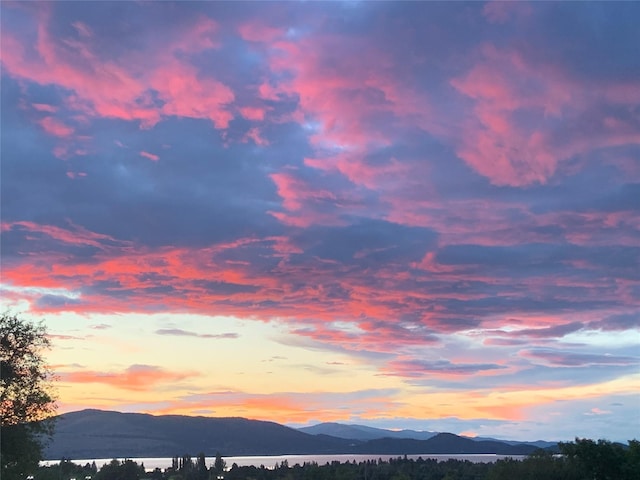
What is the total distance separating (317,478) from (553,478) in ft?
147

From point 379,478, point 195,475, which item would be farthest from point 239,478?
point 379,478

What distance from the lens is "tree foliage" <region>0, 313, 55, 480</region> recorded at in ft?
153

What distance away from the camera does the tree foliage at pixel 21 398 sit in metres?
46.6

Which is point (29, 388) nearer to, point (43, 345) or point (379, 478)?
point (43, 345)

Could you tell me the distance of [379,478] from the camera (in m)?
127

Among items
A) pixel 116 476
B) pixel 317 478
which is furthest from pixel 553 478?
pixel 116 476

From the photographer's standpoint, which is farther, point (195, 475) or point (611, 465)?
point (195, 475)

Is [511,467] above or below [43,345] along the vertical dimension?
below

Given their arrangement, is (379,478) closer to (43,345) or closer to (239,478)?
(239,478)

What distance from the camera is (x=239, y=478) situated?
120m

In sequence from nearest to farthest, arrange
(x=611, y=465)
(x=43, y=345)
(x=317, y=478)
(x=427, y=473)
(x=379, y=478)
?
(x=43, y=345), (x=611, y=465), (x=317, y=478), (x=379, y=478), (x=427, y=473)

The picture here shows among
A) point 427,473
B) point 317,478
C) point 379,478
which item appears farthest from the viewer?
point 427,473

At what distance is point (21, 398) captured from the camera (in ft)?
157

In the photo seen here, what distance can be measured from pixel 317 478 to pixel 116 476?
1416 inches
